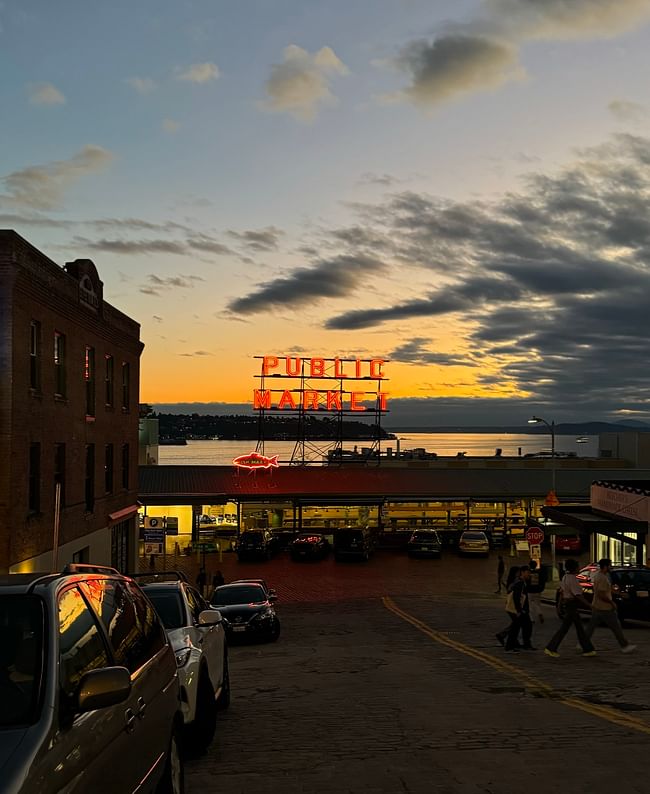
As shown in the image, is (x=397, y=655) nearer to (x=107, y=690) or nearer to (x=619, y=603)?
(x=619, y=603)

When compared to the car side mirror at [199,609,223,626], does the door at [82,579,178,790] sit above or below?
above

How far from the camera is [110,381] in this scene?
3572 cm

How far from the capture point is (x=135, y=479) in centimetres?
4056

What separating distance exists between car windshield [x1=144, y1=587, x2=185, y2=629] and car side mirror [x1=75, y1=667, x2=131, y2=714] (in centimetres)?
515

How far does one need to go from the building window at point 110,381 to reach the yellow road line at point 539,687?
17.6 m

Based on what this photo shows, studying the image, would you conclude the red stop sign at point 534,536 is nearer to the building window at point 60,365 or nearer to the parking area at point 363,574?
the parking area at point 363,574

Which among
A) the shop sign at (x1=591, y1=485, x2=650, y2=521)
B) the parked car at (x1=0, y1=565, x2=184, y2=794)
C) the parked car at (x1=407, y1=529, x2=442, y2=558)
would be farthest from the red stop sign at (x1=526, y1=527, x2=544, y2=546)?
the parked car at (x1=0, y1=565, x2=184, y2=794)

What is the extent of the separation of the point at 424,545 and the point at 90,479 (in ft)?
74.9

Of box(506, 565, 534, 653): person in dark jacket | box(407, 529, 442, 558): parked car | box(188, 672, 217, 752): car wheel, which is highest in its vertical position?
box(188, 672, 217, 752): car wheel

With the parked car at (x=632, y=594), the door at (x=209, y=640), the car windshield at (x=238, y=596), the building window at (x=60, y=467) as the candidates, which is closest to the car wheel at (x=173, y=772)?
the door at (x=209, y=640)

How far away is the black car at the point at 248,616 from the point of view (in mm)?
21797

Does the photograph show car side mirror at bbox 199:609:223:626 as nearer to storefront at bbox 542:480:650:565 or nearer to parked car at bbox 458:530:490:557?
storefront at bbox 542:480:650:565

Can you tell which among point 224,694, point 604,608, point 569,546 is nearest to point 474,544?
point 569,546

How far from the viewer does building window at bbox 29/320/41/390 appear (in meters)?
25.2
